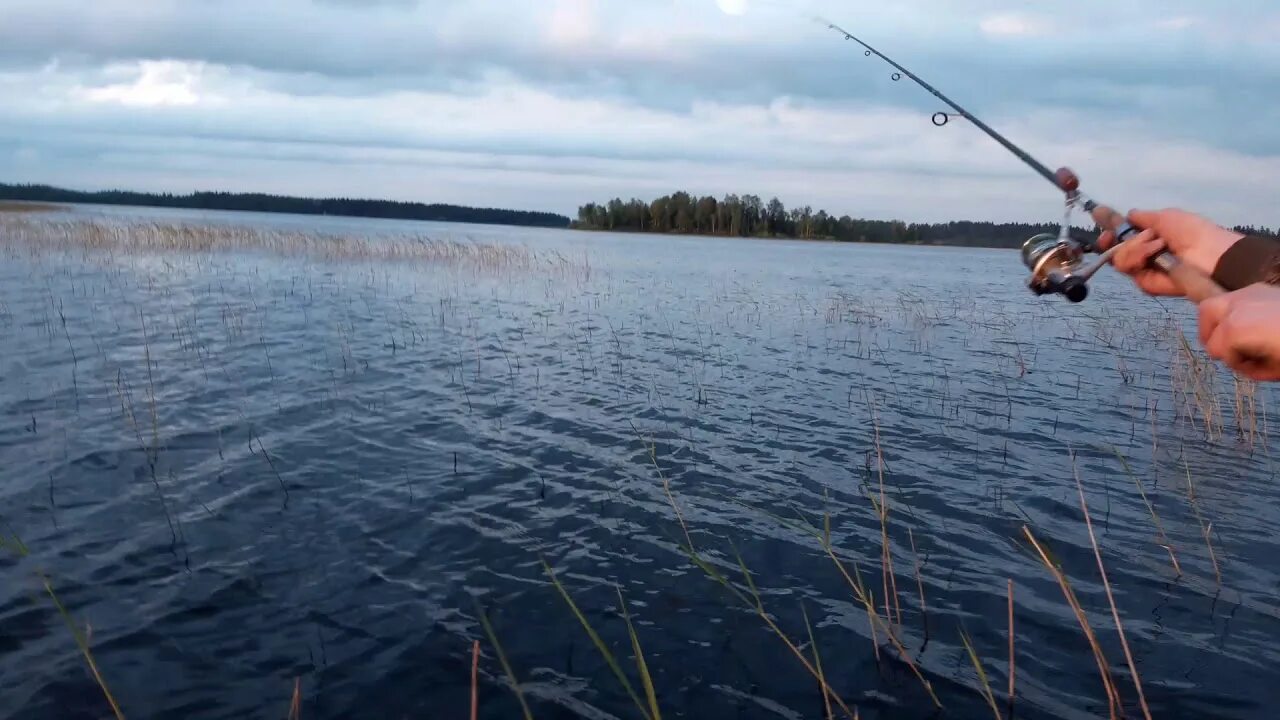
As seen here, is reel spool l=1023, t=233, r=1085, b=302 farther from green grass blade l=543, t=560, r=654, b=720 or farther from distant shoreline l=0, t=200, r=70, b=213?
distant shoreline l=0, t=200, r=70, b=213

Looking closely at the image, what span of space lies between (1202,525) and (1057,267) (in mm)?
5223

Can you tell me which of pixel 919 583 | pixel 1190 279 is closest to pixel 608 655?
pixel 1190 279

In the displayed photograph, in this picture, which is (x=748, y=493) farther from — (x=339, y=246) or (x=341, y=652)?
(x=339, y=246)

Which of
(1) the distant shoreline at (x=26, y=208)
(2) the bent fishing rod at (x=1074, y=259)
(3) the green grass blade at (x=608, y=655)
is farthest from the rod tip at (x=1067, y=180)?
(1) the distant shoreline at (x=26, y=208)

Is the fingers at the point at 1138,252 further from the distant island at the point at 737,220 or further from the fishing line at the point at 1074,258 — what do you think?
the distant island at the point at 737,220

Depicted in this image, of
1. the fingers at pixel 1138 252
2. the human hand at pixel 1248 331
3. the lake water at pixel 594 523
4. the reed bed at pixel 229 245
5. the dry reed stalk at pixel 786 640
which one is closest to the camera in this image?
the human hand at pixel 1248 331

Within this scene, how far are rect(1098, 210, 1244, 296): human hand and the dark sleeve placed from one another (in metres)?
0.07

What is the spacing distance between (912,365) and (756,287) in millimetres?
15710

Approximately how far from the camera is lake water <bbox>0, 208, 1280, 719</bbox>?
16.6 feet

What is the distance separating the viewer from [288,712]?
463cm

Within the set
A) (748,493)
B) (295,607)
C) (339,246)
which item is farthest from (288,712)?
(339,246)

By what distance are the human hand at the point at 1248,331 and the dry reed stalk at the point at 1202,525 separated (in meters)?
5.38

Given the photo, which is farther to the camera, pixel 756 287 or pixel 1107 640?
pixel 756 287

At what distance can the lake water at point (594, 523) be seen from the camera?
5.07 meters
